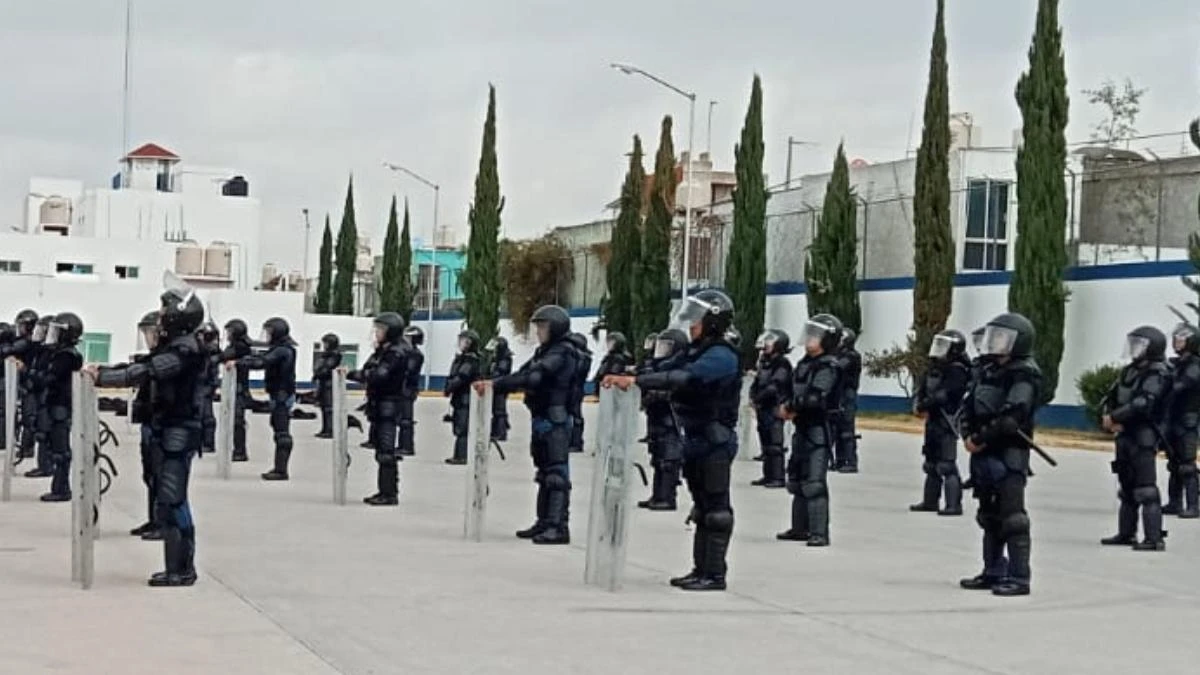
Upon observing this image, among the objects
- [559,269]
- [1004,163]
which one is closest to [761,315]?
[1004,163]

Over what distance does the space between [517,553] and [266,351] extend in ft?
27.3

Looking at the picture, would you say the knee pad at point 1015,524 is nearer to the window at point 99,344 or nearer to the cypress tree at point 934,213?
the cypress tree at point 934,213

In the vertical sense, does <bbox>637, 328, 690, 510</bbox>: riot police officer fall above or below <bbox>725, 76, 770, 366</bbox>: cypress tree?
below

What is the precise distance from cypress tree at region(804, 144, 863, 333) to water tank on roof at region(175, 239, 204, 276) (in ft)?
113

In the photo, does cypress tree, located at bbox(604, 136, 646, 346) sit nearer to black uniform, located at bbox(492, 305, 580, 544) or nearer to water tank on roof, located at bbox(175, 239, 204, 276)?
water tank on roof, located at bbox(175, 239, 204, 276)

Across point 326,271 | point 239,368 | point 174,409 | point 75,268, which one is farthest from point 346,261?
point 174,409

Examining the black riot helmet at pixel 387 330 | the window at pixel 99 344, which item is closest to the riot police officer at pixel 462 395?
the black riot helmet at pixel 387 330

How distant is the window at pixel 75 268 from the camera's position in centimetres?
6450

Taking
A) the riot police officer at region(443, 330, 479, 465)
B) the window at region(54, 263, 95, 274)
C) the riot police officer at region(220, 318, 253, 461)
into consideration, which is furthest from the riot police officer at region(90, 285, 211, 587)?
the window at region(54, 263, 95, 274)

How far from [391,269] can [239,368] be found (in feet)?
159

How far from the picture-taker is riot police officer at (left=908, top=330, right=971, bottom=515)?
17.5 m

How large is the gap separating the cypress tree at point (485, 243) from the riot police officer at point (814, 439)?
44112 mm

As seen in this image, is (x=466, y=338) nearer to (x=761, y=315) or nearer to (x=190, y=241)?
(x=761, y=315)

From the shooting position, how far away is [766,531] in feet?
51.9
